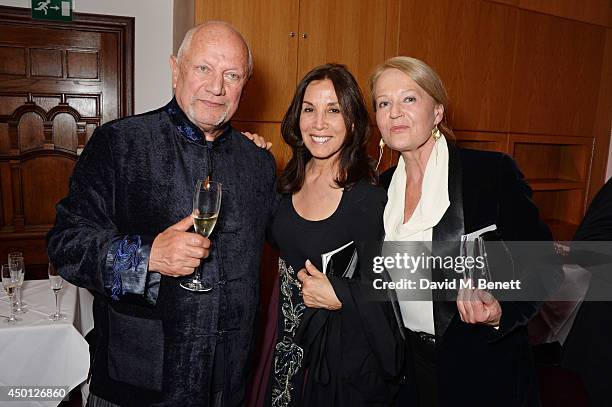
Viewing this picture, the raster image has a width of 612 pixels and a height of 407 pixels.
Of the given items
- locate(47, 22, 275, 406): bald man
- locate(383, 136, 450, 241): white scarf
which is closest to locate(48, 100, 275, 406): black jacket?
locate(47, 22, 275, 406): bald man

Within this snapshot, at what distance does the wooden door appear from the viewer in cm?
344

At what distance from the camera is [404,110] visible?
1.61m

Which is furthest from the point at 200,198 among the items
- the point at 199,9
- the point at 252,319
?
the point at 199,9

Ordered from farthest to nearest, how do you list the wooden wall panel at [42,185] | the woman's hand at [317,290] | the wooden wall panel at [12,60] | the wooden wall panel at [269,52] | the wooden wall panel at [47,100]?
the wooden wall panel at [42,185] → the wooden wall panel at [47,100] → the wooden wall panel at [12,60] → the wooden wall panel at [269,52] → the woman's hand at [317,290]

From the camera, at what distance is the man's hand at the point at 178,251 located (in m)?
1.20

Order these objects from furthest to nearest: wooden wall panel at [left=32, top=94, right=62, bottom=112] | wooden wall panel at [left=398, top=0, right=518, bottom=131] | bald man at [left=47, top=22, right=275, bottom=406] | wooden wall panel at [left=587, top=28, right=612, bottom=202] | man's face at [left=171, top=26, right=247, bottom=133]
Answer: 1. wooden wall panel at [left=587, top=28, right=612, bottom=202]
2. wooden wall panel at [left=32, top=94, right=62, bottom=112]
3. wooden wall panel at [left=398, top=0, right=518, bottom=131]
4. man's face at [left=171, top=26, right=247, bottom=133]
5. bald man at [left=47, top=22, right=275, bottom=406]

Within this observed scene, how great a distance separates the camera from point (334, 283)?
1.60m

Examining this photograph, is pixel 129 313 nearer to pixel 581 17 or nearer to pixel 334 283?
pixel 334 283

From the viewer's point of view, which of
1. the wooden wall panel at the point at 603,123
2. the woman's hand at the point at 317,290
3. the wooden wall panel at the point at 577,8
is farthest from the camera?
the wooden wall panel at the point at 603,123

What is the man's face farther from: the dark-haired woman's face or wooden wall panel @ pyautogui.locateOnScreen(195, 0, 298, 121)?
wooden wall panel @ pyautogui.locateOnScreen(195, 0, 298, 121)

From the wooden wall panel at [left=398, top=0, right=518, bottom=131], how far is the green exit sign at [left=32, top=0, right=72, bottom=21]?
7.43ft

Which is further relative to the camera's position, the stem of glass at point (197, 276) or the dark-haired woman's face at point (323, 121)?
the dark-haired woman's face at point (323, 121)

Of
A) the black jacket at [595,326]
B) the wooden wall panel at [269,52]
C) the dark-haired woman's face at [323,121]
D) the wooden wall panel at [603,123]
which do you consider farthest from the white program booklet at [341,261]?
the wooden wall panel at [603,123]

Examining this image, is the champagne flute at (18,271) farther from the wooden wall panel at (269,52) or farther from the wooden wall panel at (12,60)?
the wooden wall panel at (12,60)
